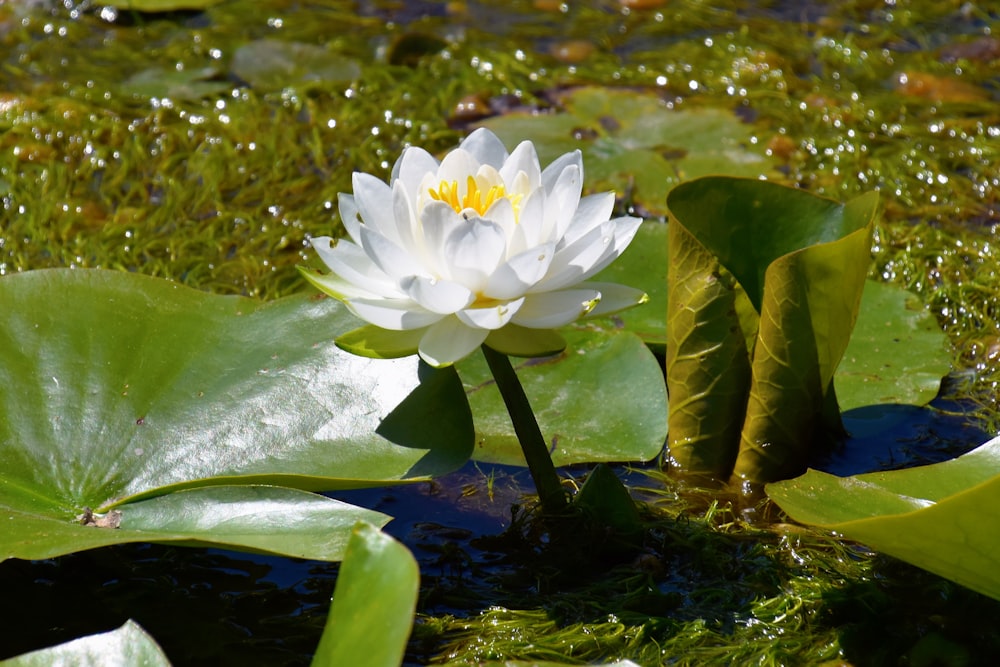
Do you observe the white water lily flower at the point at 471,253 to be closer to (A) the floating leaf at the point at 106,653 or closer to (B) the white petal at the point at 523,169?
(B) the white petal at the point at 523,169

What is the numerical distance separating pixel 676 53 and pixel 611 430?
81.6 inches

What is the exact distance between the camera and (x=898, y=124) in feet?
9.86

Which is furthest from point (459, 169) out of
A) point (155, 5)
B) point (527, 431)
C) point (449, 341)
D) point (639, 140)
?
point (155, 5)

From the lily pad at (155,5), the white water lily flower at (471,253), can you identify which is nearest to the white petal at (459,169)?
the white water lily flower at (471,253)

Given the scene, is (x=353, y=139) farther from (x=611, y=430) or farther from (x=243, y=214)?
(x=611, y=430)

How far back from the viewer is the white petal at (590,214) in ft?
4.87

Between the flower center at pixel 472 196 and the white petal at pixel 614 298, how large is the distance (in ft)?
0.58

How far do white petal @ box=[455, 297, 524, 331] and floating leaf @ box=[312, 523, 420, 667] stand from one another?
1.05 feet

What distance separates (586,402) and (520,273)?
56cm

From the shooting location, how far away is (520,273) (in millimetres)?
1329

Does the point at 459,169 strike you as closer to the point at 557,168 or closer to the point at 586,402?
the point at 557,168

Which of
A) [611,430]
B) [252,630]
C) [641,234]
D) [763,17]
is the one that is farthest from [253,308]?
[763,17]

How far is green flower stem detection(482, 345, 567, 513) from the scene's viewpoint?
149cm

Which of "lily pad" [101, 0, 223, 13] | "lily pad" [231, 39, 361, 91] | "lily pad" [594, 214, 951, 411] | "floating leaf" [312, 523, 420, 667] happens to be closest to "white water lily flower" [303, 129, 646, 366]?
"floating leaf" [312, 523, 420, 667]
